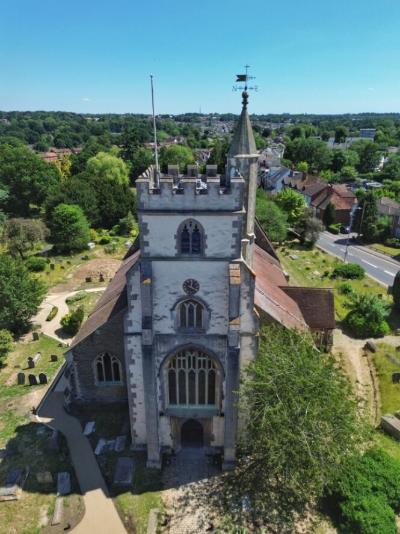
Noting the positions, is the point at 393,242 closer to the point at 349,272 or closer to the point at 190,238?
the point at 349,272

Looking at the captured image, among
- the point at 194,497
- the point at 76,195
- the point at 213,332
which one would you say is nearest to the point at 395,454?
the point at 194,497

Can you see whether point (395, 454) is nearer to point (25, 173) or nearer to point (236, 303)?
point (236, 303)

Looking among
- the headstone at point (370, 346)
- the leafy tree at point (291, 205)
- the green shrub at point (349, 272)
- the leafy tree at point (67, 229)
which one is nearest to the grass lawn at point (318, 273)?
the green shrub at point (349, 272)

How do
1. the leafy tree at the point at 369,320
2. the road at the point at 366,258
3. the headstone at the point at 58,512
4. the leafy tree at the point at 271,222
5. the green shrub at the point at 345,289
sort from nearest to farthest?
1. the headstone at the point at 58,512
2. the leafy tree at the point at 369,320
3. the green shrub at the point at 345,289
4. the road at the point at 366,258
5. the leafy tree at the point at 271,222

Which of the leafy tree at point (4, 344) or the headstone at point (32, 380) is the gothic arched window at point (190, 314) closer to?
the headstone at point (32, 380)

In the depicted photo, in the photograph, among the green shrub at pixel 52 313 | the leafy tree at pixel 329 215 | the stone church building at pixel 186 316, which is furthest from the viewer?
the leafy tree at pixel 329 215

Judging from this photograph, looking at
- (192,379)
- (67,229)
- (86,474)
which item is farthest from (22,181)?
(192,379)

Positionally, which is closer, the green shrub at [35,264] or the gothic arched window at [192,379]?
A: the gothic arched window at [192,379]
